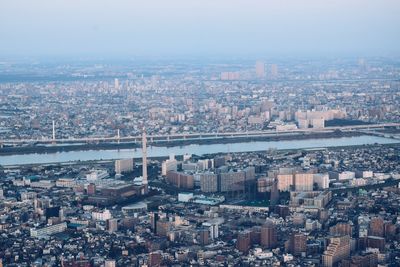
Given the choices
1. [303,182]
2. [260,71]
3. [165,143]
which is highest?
[303,182]

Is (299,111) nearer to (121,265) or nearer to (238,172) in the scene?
(238,172)

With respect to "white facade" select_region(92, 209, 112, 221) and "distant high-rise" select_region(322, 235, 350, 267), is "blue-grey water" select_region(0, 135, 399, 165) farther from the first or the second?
"distant high-rise" select_region(322, 235, 350, 267)

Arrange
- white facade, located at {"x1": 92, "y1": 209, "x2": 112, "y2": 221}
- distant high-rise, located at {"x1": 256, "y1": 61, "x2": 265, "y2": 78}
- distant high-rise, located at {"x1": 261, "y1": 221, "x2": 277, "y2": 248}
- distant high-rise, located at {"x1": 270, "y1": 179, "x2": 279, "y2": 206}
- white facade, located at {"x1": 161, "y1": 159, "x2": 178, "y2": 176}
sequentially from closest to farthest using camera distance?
distant high-rise, located at {"x1": 261, "y1": 221, "x2": 277, "y2": 248} → white facade, located at {"x1": 92, "y1": 209, "x2": 112, "y2": 221} → distant high-rise, located at {"x1": 270, "y1": 179, "x2": 279, "y2": 206} → white facade, located at {"x1": 161, "y1": 159, "x2": 178, "y2": 176} → distant high-rise, located at {"x1": 256, "y1": 61, "x2": 265, "y2": 78}

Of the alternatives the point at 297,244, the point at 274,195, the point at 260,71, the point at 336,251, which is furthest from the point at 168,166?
the point at 260,71

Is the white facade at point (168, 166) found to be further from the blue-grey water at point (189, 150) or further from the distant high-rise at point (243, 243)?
the distant high-rise at point (243, 243)

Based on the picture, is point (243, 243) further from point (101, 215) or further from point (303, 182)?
point (303, 182)

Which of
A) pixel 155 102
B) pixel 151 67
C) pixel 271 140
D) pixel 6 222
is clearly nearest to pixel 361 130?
pixel 271 140

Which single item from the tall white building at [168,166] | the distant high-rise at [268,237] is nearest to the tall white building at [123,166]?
the tall white building at [168,166]

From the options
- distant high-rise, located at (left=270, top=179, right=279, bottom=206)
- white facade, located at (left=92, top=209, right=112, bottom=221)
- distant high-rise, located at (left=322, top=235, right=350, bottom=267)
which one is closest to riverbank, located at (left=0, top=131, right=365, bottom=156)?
distant high-rise, located at (left=270, top=179, right=279, bottom=206)

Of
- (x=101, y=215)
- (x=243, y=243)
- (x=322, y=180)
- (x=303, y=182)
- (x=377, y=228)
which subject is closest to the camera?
(x=243, y=243)
